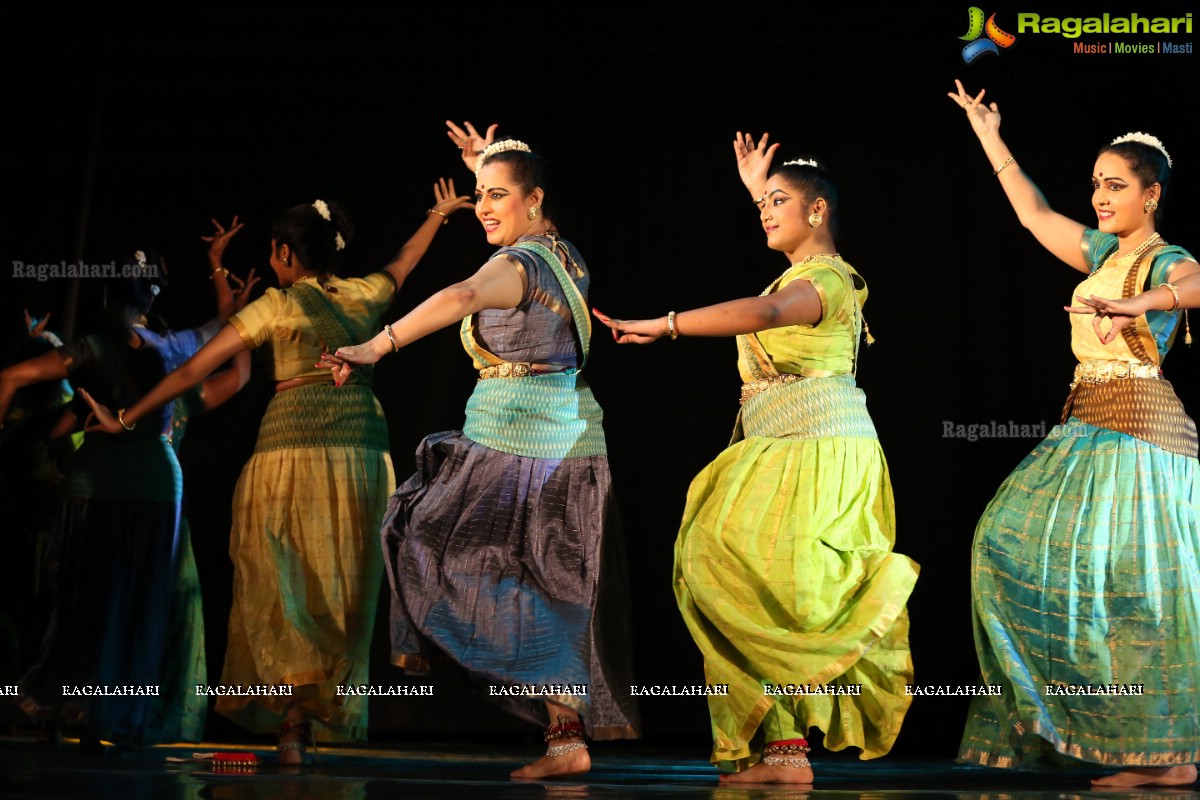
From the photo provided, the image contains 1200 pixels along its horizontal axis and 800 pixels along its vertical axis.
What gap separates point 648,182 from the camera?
4922mm

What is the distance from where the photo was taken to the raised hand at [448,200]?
188 inches

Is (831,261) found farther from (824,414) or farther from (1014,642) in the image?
(1014,642)

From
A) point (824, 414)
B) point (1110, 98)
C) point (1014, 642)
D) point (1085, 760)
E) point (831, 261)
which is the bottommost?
point (1085, 760)

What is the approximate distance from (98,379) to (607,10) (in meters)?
2.07

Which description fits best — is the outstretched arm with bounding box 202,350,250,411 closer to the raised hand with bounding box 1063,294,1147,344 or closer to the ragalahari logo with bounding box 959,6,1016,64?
the ragalahari logo with bounding box 959,6,1016,64

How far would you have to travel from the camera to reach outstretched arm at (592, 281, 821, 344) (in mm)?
3553

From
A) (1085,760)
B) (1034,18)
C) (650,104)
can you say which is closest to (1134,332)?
(1085,760)

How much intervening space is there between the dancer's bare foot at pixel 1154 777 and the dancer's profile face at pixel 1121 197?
1.40 metres

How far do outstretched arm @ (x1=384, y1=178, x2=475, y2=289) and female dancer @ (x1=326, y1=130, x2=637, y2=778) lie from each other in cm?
52

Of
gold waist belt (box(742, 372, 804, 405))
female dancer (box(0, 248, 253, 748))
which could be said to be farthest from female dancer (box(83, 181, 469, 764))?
gold waist belt (box(742, 372, 804, 405))

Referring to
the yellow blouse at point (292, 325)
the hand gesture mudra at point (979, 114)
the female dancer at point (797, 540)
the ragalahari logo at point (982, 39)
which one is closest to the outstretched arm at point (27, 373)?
the yellow blouse at point (292, 325)

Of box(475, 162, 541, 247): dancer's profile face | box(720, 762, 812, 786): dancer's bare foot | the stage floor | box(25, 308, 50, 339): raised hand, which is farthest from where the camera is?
box(25, 308, 50, 339): raised hand

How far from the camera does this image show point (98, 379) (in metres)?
4.88

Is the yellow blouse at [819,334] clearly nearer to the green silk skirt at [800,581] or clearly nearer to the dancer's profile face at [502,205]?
the green silk skirt at [800,581]
